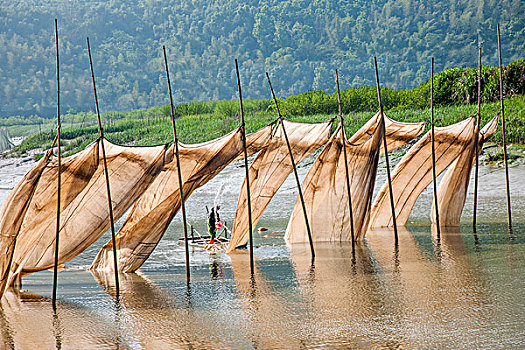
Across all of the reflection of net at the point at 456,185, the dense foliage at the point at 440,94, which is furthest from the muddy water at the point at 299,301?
the dense foliage at the point at 440,94

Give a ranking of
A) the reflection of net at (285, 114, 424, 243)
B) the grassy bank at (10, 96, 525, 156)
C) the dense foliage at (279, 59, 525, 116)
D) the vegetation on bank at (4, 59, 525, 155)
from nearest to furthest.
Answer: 1. the reflection of net at (285, 114, 424, 243)
2. the grassy bank at (10, 96, 525, 156)
3. the vegetation on bank at (4, 59, 525, 155)
4. the dense foliage at (279, 59, 525, 116)

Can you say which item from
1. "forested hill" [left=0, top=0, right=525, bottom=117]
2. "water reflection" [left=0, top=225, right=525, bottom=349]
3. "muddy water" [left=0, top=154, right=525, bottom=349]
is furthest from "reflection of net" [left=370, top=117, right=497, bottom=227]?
"forested hill" [left=0, top=0, right=525, bottom=117]

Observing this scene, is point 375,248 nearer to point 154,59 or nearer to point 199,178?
point 199,178

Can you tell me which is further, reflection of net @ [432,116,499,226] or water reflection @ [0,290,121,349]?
reflection of net @ [432,116,499,226]

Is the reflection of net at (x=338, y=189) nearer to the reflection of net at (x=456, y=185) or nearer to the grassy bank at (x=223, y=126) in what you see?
the reflection of net at (x=456, y=185)

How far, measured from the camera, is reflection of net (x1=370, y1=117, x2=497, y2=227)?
13.4m

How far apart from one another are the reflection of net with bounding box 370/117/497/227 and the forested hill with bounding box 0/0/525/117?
68775 mm

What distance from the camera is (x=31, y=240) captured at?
937 cm

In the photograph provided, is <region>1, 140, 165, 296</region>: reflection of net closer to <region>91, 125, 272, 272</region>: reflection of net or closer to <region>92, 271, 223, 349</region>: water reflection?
<region>91, 125, 272, 272</region>: reflection of net

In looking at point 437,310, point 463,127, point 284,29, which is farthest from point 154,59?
point 437,310

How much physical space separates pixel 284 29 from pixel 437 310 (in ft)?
283

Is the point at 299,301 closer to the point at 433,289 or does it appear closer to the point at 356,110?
the point at 433,289

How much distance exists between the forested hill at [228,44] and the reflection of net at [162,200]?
70.2 m

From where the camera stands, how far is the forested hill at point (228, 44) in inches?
3196
